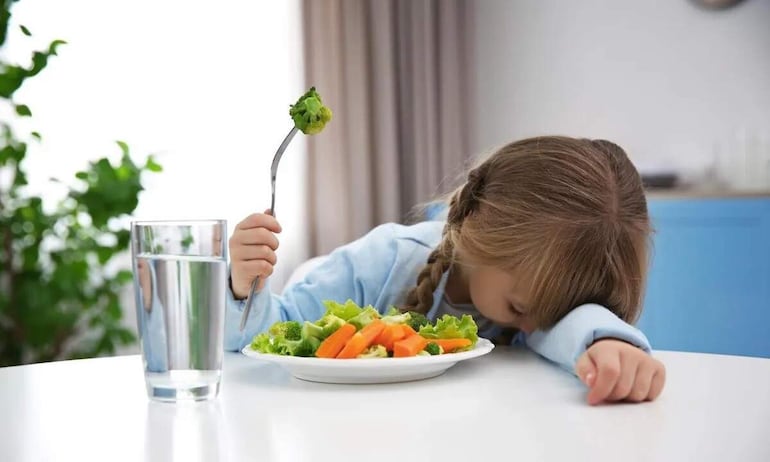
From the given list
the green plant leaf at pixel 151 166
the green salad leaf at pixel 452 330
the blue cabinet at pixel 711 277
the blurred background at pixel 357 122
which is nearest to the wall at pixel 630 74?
the blurred background at pixel 357 122

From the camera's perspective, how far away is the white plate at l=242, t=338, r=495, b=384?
92 cm

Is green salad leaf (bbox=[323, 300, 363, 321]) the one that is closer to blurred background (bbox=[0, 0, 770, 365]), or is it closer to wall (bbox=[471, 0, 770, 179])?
blurred background (bbox=[0, 0, 770, 365])

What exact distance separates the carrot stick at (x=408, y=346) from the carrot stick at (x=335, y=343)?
2.0 inches

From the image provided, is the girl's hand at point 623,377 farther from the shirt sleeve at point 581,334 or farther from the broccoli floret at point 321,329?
the broccoli floret at point 321,329

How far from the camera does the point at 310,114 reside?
870 millimetres

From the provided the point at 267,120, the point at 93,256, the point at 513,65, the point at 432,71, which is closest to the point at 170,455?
the point at 93,256

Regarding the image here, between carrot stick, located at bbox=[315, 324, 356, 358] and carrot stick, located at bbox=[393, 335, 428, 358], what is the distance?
0.17 ft

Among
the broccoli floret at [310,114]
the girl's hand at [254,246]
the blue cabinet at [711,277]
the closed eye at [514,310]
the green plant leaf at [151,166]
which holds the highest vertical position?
the broccoli floret at [310,114]

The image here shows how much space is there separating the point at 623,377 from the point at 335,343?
0.99 feet

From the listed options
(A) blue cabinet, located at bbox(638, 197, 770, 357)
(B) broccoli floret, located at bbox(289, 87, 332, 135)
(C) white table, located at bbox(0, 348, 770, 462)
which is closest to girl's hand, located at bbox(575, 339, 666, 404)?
(C) white table, located at bbox(0, 348, 770, 462)

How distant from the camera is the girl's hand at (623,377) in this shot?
2.78 ft

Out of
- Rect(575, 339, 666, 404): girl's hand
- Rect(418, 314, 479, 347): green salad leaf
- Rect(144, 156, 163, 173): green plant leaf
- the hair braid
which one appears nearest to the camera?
Rect(575, 339, 666, 404): girl's hand

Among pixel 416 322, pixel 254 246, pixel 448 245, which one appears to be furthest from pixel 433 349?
pixel 448 245

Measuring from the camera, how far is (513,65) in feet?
14.2
